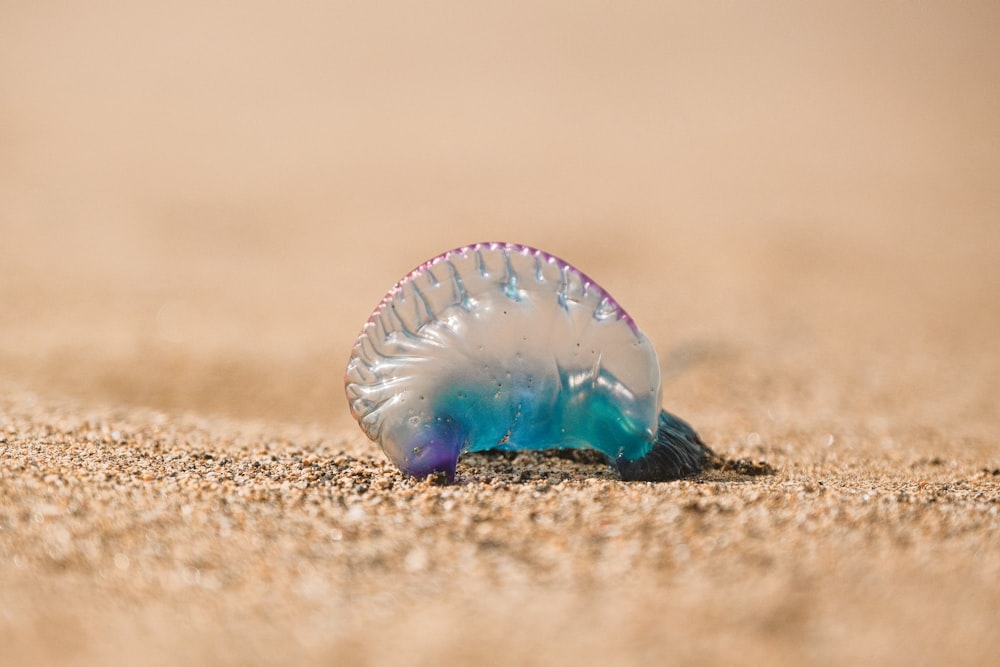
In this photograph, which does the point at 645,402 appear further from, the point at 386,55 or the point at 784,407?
the point at 386,55

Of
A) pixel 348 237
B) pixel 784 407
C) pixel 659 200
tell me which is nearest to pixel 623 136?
pixel 659 200

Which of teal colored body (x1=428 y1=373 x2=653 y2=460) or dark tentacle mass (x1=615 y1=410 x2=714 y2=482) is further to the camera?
dark tentacle mass (x1=615 y1=410 x2=714 y2=482)

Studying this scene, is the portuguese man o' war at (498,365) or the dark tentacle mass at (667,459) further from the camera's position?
the dark tentacle mass at (667,459)

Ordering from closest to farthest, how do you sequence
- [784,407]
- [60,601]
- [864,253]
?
[60,601] < [784,407] < [864,253]

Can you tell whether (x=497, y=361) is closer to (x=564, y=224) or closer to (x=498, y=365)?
(x=498, y=365)
